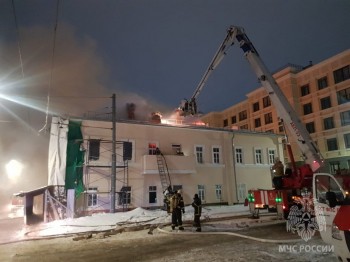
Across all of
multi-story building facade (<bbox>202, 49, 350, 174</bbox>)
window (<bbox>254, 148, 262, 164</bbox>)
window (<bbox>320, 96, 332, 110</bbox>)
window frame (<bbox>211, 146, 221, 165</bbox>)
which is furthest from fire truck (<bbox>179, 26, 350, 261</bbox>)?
window (<bbox>320, 96, 332, 110</bbox>)

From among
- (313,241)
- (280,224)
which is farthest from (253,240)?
(280,224)

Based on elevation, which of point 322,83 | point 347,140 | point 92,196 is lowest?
point 92,196

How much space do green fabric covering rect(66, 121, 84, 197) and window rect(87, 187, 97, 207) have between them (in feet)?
1.79

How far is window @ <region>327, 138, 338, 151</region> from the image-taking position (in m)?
35.6

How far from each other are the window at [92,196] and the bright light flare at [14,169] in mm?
14069

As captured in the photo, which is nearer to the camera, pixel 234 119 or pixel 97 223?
pixel 97 223

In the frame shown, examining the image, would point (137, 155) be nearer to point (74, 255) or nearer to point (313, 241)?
point (74, 255)

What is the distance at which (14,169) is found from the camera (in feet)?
95.2

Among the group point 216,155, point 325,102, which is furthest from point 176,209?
point 325,102

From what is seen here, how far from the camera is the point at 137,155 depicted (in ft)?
69.0

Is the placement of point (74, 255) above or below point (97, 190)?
below

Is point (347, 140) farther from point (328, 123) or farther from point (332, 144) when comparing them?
point (328, 123)

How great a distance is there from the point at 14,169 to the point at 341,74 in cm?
3983

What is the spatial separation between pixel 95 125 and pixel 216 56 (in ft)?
32.0
